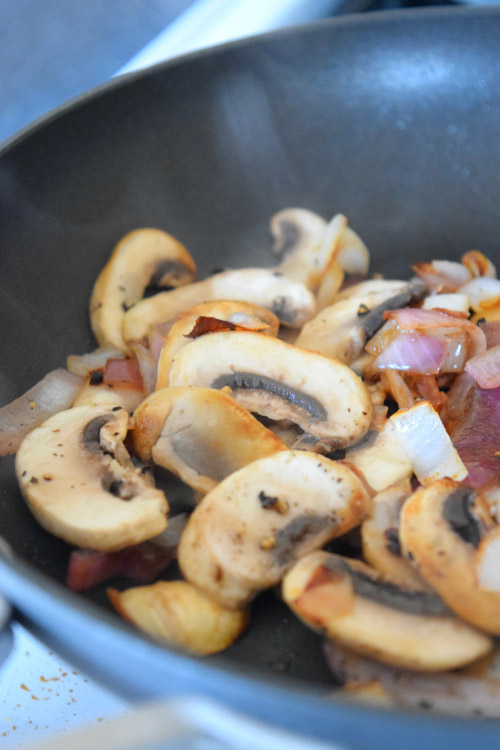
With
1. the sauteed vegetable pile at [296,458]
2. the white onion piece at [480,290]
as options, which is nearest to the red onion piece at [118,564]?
the sauteed vegetable pile at [296,458]

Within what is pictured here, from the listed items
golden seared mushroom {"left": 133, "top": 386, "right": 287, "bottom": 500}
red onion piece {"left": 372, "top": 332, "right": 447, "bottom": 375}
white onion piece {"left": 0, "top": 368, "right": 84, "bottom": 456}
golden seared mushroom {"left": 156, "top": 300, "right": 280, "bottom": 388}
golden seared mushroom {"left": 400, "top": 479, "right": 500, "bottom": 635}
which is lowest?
golden seared mushroom {"left": 400, "top": 479, "right": 500, "bottom": 635}

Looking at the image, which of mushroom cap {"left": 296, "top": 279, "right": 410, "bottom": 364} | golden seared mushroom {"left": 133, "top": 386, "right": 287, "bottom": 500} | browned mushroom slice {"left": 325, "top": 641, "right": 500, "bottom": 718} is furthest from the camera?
mushroom cap {"left": 296, "top": 279, "right": 410, "bottom": 364}

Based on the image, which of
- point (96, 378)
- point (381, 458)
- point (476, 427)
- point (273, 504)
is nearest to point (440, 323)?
point (476, 427)

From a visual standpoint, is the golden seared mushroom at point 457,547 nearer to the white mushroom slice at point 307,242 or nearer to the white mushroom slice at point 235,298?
the white mushroom slice at point 235,298

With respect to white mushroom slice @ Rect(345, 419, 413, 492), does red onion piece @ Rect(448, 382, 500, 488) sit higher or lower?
lower

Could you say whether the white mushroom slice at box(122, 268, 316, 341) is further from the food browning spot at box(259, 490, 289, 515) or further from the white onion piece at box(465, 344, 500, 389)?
the food browning spot at box(259, 490, 289, 515)

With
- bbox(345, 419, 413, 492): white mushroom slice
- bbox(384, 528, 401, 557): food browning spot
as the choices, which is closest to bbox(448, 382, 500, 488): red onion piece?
bbox(345, 419, 413, 492): white mushroom slice

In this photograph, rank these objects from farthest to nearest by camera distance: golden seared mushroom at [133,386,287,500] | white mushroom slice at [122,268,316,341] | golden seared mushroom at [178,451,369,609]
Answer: white mushroom slice at [122,268,316,341], golden seared mushroom at [133,386,287,500], golden seared mushroom at [178,451,369,609]

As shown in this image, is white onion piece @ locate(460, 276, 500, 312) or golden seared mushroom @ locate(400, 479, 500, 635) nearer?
golden seared mushroom @ locate(400, 479, 500, 635)
